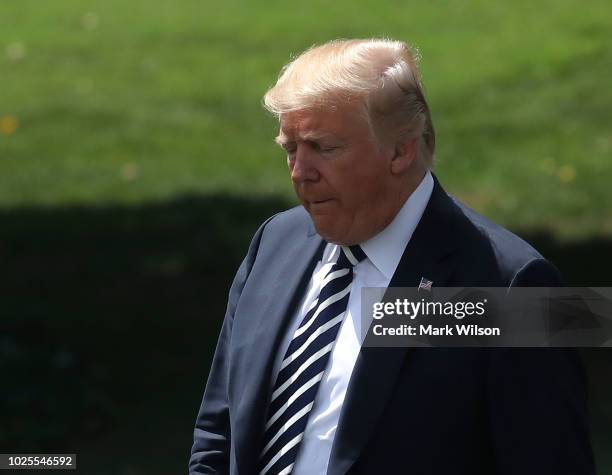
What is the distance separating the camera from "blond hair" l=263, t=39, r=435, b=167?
2936 mm

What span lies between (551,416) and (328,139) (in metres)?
0.81

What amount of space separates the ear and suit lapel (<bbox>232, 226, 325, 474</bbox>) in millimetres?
394

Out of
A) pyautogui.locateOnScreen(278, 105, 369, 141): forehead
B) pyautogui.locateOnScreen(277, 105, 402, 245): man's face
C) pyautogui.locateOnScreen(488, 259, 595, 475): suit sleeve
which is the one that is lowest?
pyautogui.locateOnScreen(488, 259, 595, 475): suit sleeve

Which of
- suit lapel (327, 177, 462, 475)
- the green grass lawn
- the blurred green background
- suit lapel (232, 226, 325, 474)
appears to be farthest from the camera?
the green grass lawn

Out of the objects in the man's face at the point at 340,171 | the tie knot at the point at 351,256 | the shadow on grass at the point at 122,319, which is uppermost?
the shadow on grass at the point at 122,319

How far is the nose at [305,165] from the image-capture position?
117 inches

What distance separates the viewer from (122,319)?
8.20 metres

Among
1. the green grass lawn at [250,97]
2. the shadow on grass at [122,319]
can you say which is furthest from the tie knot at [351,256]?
the green grass lawn at [250,97]

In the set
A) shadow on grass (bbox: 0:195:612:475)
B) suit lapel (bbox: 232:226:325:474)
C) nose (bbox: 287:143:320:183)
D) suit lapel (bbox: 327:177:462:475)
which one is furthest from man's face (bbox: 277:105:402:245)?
shadow on grass (bbox: 0:195:612:475)

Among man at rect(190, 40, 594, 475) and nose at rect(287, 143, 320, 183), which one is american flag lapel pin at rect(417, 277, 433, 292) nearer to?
man at rect(190, 40, 594, 475)

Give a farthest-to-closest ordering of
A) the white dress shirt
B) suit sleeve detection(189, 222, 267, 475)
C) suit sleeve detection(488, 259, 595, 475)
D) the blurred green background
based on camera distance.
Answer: the blurred green background, suit sleeve detection(189, 222, 267, 475), the white dress shirt, suit sleeve detection(488, 259, 595, 475)

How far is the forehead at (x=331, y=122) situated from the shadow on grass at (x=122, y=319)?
4.01m

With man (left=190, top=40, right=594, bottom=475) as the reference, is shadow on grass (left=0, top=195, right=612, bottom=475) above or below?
above

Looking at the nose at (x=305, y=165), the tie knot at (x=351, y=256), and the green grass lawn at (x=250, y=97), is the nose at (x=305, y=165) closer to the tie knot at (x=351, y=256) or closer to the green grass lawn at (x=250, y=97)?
the tie knot at (x=351, y=256)
